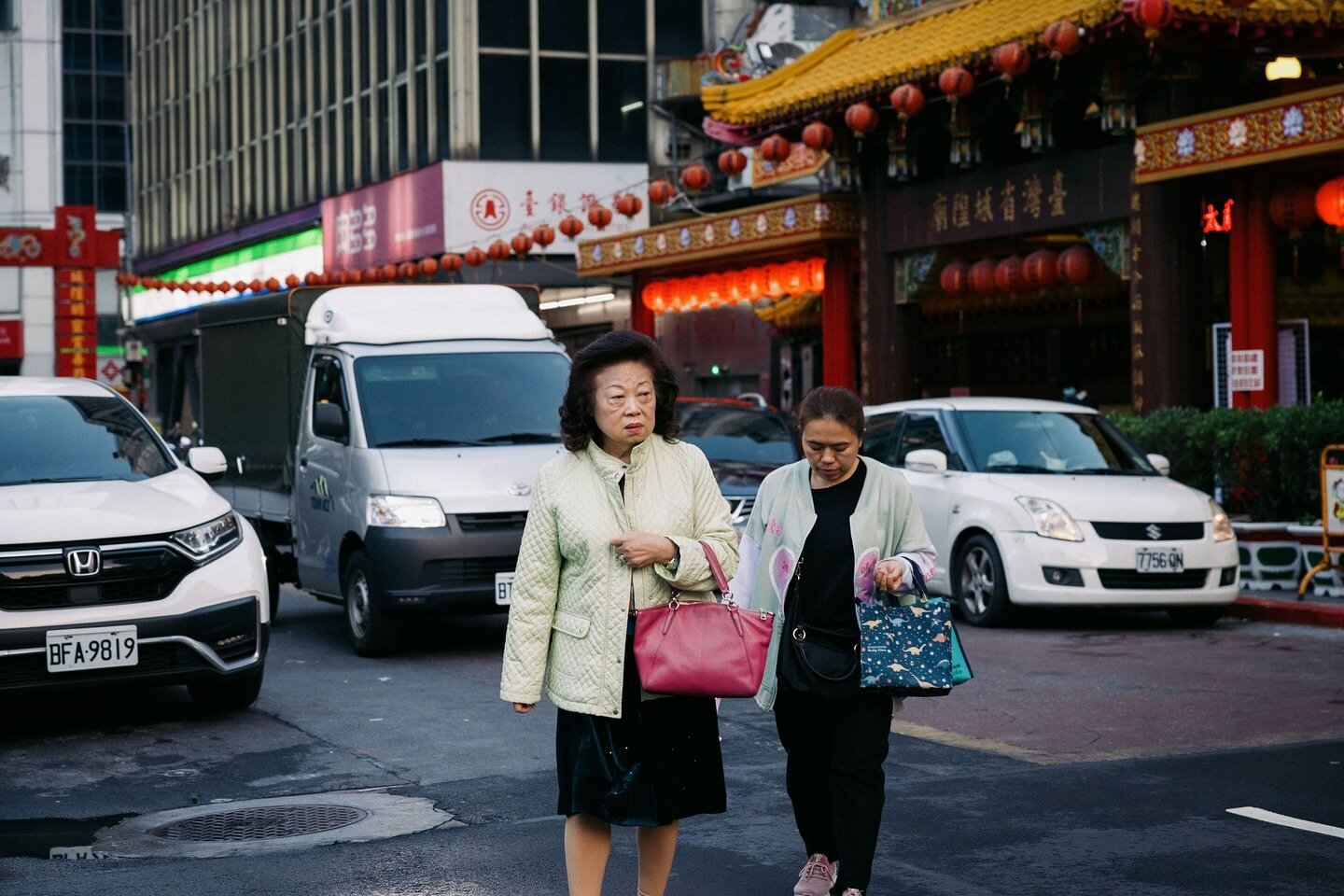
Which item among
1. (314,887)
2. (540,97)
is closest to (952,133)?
(314,887)

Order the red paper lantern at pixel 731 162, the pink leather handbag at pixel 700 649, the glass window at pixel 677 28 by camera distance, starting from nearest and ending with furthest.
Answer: the pink leather handbag at pixel 700 649 → the red paper lantern at pixel 731 162 → the glass window at pixel 677 28

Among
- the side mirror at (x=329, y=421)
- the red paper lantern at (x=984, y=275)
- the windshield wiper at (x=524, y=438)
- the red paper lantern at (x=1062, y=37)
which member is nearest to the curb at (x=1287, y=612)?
the windshield wiper at (x=524, y=438)

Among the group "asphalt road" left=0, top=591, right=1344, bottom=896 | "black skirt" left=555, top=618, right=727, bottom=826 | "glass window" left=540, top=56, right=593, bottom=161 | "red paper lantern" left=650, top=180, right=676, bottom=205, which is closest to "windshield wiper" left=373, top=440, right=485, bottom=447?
"asphalt road" left=0, top=591, right=1344, bottom=896

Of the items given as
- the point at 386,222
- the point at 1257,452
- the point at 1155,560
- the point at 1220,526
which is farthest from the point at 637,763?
the point at 386,222

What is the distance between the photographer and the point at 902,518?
5.73 m

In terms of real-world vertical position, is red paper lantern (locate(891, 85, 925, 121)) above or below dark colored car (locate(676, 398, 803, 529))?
above

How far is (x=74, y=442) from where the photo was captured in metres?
9.95

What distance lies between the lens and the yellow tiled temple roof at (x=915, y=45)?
725 inches

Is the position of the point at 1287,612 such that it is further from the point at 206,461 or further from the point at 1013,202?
the point at 1013,202

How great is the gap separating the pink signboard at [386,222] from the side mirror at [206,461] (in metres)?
32.9

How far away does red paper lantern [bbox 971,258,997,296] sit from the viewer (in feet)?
77.4

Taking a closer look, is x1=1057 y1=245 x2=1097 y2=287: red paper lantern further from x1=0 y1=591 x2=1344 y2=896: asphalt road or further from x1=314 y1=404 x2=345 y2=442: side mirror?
x1=314 y1=404 x2=345 y2=442: side mirror

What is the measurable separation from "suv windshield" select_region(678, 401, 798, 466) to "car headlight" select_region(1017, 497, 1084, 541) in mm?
3088

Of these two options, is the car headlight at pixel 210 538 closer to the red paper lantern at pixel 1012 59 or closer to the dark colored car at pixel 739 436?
the dark colored car at pixel 739 436
